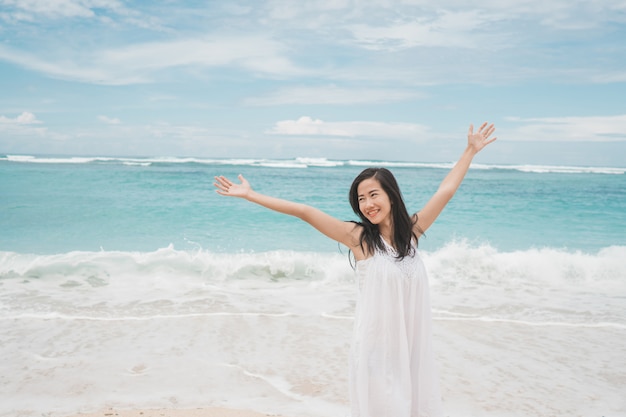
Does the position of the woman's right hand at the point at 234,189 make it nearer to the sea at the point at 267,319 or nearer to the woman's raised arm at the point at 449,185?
the woman's raised arm at the point at 449,185

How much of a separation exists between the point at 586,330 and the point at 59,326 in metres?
6.67

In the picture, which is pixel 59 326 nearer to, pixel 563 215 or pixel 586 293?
pixel 586 293

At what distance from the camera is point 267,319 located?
720 centimetres

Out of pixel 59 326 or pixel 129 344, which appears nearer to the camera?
pixel 129 344

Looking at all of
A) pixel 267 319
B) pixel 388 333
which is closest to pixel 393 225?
pixel 388 333

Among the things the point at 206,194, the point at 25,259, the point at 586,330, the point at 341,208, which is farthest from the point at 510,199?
the point at 25,259

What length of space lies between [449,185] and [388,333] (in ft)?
3.11

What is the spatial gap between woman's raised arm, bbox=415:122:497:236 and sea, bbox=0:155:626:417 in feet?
6.69

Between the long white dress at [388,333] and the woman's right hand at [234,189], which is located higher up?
the woman's right hand at [234,189]

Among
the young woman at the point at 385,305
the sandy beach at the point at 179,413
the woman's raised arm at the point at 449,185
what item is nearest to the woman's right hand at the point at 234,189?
the young woman at the point at 385,305

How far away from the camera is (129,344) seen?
20.0 feet

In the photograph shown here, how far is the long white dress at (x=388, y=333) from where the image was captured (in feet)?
8.48

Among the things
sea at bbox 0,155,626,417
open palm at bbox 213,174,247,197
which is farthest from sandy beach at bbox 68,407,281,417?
open palm at bbox 213,174,247,197

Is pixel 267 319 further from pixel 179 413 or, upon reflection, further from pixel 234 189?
pixel 234 189
